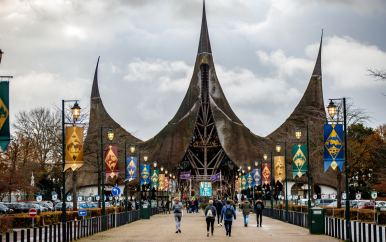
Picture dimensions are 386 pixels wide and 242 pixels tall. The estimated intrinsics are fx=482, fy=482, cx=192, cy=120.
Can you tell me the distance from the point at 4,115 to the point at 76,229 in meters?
11.9

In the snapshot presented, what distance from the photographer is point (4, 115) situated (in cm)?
1232

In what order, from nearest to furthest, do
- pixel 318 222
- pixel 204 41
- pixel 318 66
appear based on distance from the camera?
pixel 318 222 < pixel 318 66 < pixel 204 41

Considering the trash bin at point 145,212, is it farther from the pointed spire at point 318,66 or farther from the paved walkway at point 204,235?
the pointed spire at point 318,66

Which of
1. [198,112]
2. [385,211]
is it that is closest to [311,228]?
[385,211]

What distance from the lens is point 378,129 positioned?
76.6 meters

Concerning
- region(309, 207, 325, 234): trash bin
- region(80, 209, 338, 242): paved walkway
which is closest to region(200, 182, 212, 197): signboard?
region(80, 209, 338, 242): paved walkway

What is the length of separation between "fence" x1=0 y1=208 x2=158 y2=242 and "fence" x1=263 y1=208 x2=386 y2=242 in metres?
9.83

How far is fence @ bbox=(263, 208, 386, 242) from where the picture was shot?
50.7 ft

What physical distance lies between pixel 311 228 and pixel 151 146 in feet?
221

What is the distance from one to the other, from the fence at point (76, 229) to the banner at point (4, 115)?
2935mm

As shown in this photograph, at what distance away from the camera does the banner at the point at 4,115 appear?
12102 mm

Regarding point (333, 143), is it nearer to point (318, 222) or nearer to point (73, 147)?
point (318, 222)

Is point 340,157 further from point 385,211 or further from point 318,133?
point 318,133

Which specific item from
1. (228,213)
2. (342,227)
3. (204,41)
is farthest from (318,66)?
(342,227)
